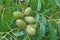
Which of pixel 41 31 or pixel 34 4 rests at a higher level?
pixel 34 4

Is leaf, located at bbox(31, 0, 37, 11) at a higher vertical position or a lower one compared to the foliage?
higher

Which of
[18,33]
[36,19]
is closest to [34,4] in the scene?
[36,19]

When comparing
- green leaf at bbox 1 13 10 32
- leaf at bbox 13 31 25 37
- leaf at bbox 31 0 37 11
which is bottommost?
leaf at bbox 13 31 25 37

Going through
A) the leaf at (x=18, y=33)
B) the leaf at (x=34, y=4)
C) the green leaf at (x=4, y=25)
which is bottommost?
the leaf at (x=18, y=33)

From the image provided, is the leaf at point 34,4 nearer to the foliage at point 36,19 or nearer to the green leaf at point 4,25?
the foliage at point 36,19

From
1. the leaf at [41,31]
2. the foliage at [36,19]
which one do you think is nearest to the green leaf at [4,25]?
the foliage at [36,19]

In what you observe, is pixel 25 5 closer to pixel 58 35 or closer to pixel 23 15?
pixel 23 15

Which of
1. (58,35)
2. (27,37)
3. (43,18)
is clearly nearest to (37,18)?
(43,18)

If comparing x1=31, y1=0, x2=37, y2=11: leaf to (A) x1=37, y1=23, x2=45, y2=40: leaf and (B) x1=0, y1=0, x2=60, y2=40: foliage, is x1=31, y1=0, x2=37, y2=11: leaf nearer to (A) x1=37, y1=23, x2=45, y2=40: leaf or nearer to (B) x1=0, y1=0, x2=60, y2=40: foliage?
(B) x1=0, y1=0, x2=60, y2=40: foliage

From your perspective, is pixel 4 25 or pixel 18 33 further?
pixel 4 25

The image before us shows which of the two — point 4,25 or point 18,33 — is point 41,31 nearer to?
point 18,33

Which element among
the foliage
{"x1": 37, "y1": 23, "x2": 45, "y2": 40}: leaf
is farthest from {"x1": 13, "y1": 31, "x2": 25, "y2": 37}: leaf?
{"x1": 37, "y1": 23, "x2": 45, "y2": 40}: leaf
